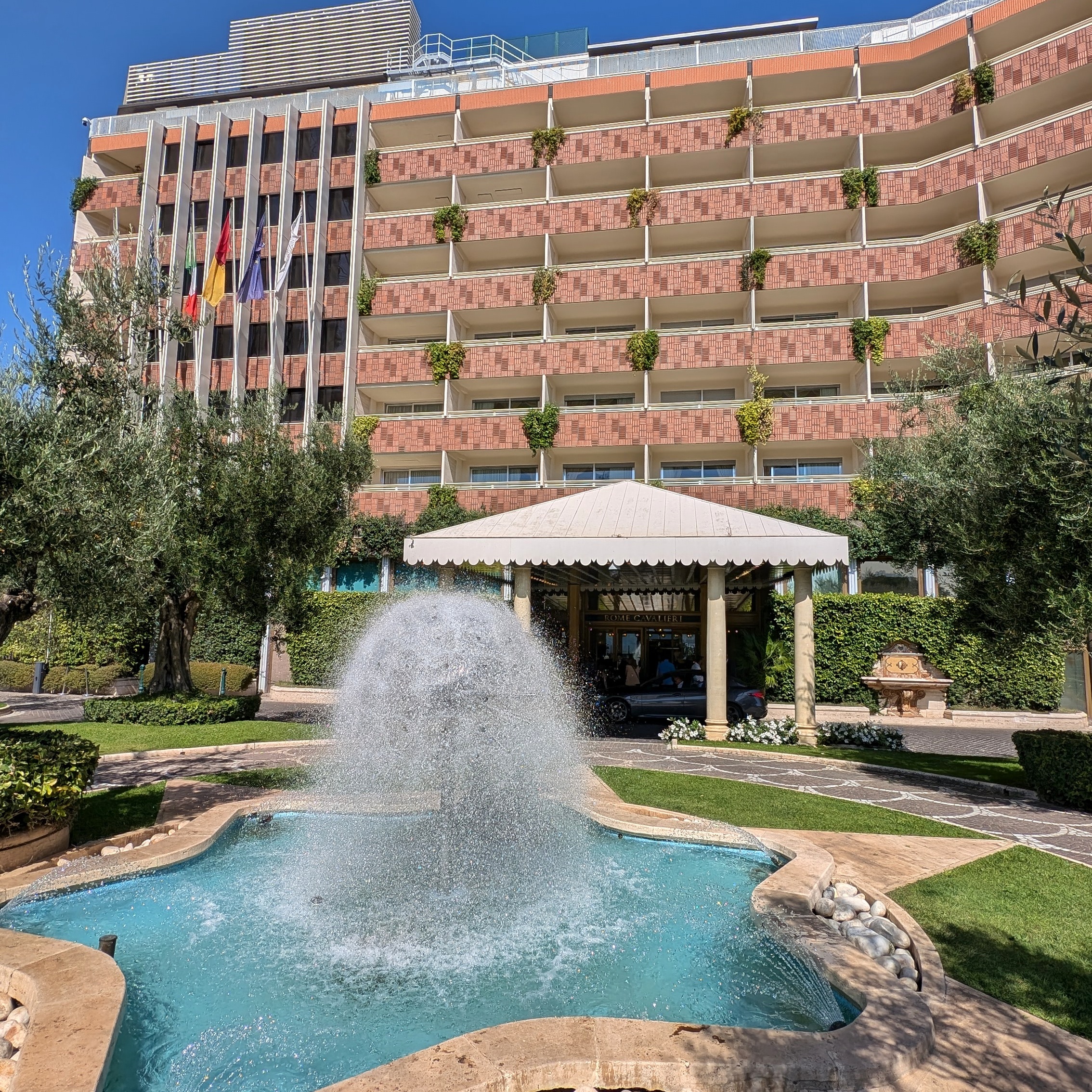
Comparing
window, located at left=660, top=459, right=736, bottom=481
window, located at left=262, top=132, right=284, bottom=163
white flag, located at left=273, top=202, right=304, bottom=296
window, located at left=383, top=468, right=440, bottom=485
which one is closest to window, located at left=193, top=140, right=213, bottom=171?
window, located at left=262, top=132, right=284, bottom=163

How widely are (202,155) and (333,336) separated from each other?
12082 mm

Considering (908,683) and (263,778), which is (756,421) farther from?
(263,778)

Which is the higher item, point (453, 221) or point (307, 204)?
point (307, 204)

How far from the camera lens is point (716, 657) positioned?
589 inches

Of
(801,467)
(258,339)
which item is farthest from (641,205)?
(258,339)

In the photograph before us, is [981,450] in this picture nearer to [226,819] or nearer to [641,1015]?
[641,1015]

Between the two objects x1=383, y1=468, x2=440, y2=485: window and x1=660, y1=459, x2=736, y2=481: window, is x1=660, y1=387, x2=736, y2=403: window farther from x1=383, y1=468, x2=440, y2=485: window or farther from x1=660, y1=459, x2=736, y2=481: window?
x1=383, y1=468, x2=440, y2=485: window

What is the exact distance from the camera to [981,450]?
10.1m

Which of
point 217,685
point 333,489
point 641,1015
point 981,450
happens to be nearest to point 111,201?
point 217,685

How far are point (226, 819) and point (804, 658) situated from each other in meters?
11.0

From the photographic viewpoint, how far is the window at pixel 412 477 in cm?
3347

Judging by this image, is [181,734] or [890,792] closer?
[890,792]

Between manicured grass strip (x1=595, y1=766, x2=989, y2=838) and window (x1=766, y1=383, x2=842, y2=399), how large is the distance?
929 inches

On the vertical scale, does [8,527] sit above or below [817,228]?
below
